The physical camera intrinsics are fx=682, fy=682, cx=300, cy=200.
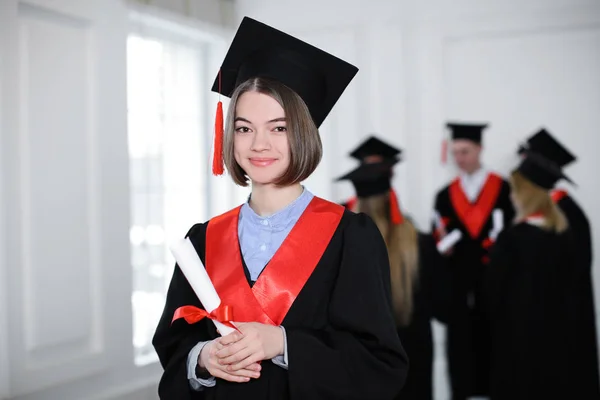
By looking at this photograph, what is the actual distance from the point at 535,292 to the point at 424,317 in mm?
817

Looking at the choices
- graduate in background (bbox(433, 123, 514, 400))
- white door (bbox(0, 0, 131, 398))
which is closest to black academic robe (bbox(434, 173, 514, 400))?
graduate in background (bbox(433, 123, 514, 400))

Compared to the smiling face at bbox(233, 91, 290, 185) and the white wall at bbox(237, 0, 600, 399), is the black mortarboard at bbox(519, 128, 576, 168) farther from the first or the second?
the smiling face at bbox(233, 91, 290, 185)

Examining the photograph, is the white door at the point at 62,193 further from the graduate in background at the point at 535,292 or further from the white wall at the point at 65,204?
the graduate in background at the point at 535,292

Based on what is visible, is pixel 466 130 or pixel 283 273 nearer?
pixel 283 273

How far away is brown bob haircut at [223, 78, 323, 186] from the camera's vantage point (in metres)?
1.45

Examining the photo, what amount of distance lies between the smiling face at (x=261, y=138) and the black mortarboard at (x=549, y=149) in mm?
2821

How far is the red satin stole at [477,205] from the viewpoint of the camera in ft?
14.0

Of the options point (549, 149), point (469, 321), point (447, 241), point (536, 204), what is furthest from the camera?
point (469, 321)

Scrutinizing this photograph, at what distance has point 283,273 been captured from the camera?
57.1 inches

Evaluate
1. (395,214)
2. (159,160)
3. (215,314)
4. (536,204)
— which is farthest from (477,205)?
(215,314)

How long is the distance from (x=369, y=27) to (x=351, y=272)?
3.20 metres

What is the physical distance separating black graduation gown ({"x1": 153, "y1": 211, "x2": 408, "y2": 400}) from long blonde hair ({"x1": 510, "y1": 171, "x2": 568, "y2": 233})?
247 centimetres

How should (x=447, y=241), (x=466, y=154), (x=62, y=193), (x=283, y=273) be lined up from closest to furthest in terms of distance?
(x=283, y=273) < (x=62, y=193) < (x=447, y=241) < (x=466, y=154)

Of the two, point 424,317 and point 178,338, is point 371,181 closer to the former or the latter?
point 424,317
